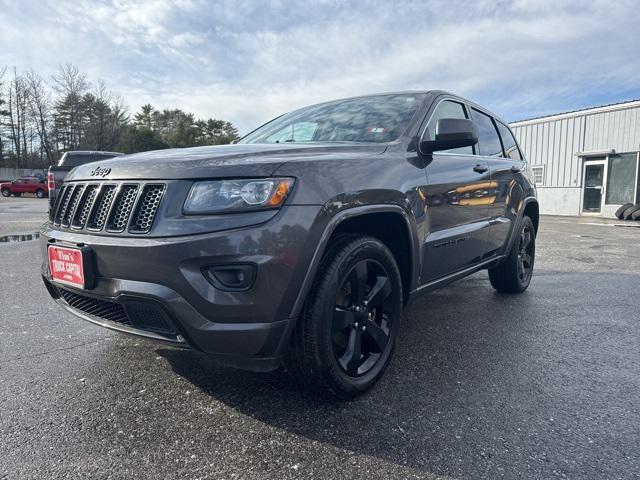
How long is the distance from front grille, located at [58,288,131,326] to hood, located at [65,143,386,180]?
58 cm

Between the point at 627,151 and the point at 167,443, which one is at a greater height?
the point at 627,151

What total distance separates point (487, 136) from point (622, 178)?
16137 millimetres

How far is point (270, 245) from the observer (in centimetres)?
183

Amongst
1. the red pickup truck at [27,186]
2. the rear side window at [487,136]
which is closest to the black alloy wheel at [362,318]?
the rear side window at [487,136]

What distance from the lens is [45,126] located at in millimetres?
52875

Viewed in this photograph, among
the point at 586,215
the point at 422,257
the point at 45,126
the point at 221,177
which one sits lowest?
the point at 586,215

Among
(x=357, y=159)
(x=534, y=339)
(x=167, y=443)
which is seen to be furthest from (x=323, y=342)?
(x=534, y=339)

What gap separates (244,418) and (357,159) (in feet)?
4.47

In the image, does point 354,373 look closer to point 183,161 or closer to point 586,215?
point 183,161

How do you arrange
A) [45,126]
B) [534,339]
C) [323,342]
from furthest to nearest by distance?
[45,126] < [534,339] < [323,342]

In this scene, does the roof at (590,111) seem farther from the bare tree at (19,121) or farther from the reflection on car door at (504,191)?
the bare tree at (19,121)

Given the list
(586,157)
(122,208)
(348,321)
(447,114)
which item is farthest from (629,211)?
(122,208)

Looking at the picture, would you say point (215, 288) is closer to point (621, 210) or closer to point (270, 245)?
point (270, 245)

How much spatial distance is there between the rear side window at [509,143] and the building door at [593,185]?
15504mm
